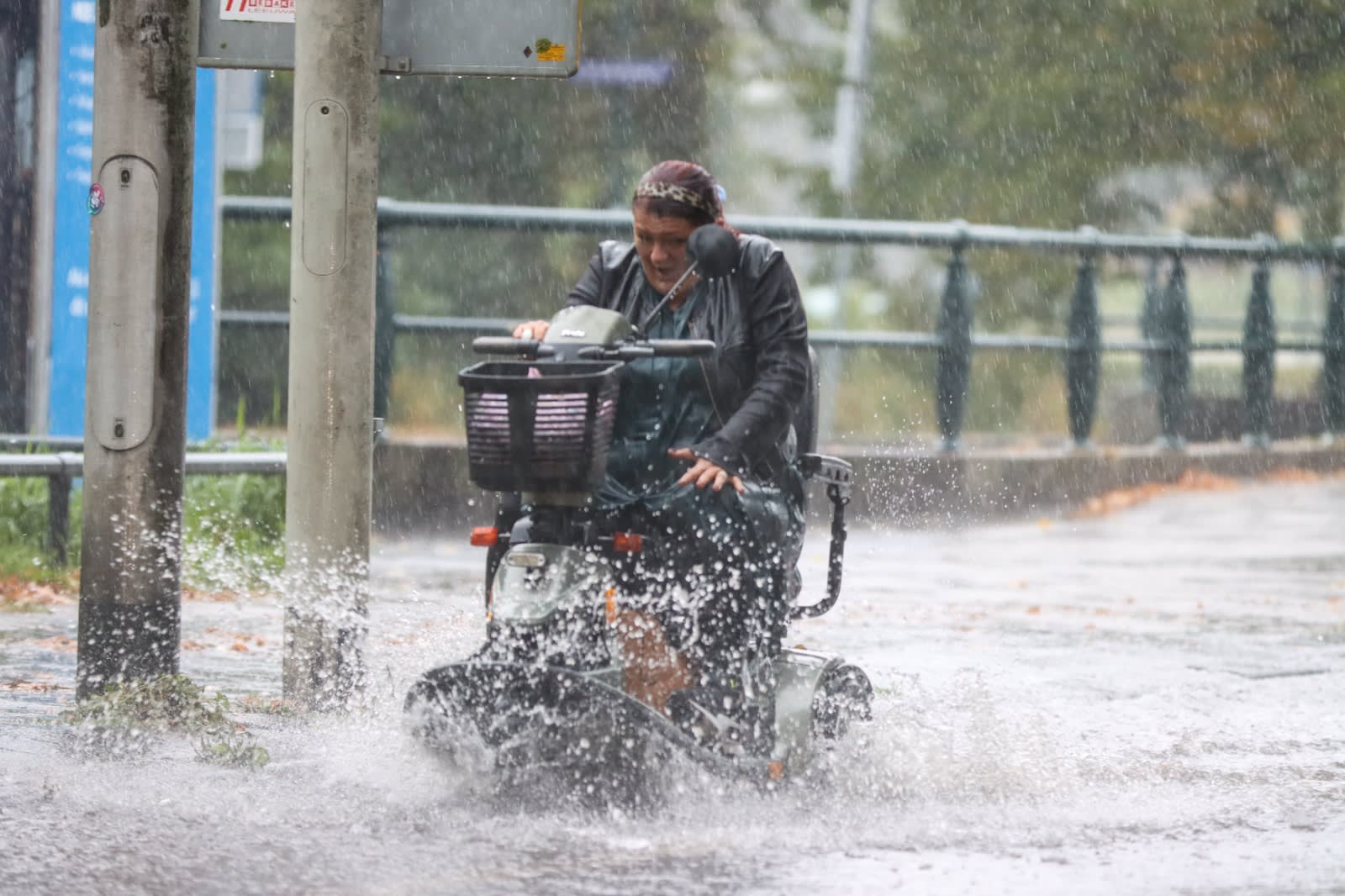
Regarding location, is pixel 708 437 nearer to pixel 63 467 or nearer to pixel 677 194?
pixel 677 194

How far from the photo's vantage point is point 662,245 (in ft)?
18.1

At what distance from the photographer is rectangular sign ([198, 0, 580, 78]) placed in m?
6.43

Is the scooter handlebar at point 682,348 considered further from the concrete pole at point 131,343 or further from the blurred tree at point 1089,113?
the blurred tree at point 1089,113

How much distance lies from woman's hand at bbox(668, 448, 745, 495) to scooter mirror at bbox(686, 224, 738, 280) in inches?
16.0

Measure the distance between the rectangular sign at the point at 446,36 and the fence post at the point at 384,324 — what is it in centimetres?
437

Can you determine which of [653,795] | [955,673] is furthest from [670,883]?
[955,673]

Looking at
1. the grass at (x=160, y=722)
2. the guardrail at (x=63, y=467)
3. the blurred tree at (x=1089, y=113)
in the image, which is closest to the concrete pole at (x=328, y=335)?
the grass at (x=160, y=722)

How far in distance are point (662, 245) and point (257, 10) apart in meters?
1.65

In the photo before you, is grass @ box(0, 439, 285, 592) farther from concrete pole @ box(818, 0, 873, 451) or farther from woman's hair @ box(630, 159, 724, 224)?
concrete pole @ box(818, 0, 873, 451)

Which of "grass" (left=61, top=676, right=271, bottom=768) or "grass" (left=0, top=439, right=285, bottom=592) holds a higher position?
"grass" (left=0, top=439, right=285, bottom=592)

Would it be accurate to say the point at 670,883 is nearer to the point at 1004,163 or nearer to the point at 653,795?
the point at 653,795

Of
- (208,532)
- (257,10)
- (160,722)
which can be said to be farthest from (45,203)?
(160,722)

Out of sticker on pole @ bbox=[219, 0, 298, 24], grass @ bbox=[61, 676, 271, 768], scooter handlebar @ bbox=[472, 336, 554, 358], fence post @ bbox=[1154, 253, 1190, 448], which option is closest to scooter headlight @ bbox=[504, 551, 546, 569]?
scooter handlebar @ bbox=[472, 336, 554, 358]

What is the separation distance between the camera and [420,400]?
834 inches
